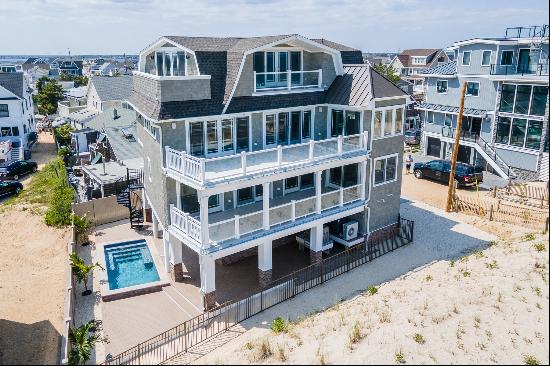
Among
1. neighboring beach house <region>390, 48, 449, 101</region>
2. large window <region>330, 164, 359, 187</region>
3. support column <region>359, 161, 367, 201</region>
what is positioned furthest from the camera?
neighboring beach house <region>390, 48, 449, 101</region>

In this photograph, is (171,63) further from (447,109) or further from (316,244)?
(447,109)

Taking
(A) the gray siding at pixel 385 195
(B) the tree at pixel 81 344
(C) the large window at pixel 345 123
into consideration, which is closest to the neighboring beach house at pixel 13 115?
(B) the tree at pixel 81 344

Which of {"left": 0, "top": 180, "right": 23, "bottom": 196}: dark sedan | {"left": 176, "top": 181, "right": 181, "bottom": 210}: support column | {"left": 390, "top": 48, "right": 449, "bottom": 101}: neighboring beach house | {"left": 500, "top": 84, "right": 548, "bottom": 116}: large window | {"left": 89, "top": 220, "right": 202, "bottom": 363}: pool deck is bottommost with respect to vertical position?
{"left": 89, "top": 220, "right": 202, "bottom": 363}: pool deck

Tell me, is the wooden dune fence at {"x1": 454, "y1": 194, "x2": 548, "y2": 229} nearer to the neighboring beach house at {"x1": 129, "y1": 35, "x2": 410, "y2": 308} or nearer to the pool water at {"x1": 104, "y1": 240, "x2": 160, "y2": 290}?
the neighboring beach house at {"x1": 129, "y1": 35, "x2": 410, "y2": 308}

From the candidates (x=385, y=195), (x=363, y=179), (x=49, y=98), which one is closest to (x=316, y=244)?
(x=363, y=179)

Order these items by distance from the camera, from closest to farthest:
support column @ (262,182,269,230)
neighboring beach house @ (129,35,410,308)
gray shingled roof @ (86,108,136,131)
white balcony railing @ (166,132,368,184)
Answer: white balcony railing @ (166,132,368,184)
neighboring beach house @ (129,35,410,308)
support column @ (262,182,269,230)
gray shingled roof @ (86,108,136,131)

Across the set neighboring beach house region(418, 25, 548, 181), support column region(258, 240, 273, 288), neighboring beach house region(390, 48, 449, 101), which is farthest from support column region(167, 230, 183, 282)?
neighboring beach house region(390, 48, 449, 101)

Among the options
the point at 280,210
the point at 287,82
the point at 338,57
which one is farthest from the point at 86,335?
the point at 338,57
